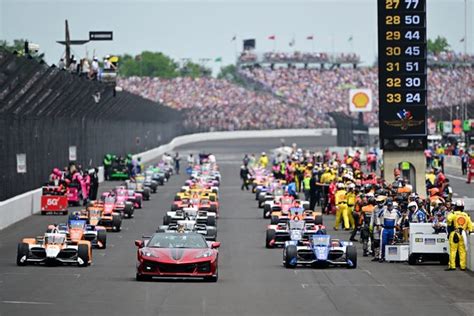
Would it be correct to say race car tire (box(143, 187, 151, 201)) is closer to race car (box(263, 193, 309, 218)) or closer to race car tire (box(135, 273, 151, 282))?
race car (box(263, 193, 309, 218))

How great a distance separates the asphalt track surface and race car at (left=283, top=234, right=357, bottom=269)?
0.70 feet

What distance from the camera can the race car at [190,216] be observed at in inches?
1374

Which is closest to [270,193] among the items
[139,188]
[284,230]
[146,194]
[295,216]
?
[146,194]

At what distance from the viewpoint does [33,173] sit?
46.3 meters

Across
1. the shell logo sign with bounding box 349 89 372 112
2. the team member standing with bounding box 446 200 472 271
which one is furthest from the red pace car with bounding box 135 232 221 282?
the shell logo sign with bounding box 349 89 372 112

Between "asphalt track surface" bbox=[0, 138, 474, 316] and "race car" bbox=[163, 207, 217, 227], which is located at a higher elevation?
"race car" bbox=[163, 207, 217, 227]

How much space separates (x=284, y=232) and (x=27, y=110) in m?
14.9

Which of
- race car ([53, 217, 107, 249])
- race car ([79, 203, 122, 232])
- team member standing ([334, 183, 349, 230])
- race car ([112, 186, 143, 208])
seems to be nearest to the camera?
race car ([53, 217, 107, 249])

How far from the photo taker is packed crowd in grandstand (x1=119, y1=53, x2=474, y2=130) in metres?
153

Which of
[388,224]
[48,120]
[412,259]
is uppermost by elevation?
[48,120]

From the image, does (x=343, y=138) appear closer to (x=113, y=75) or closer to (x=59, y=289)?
(x=113, y=75)

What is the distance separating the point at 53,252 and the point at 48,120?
24410 mm

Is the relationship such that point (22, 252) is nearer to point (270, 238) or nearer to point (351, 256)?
point (351, 256)

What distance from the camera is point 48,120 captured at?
50125mm
